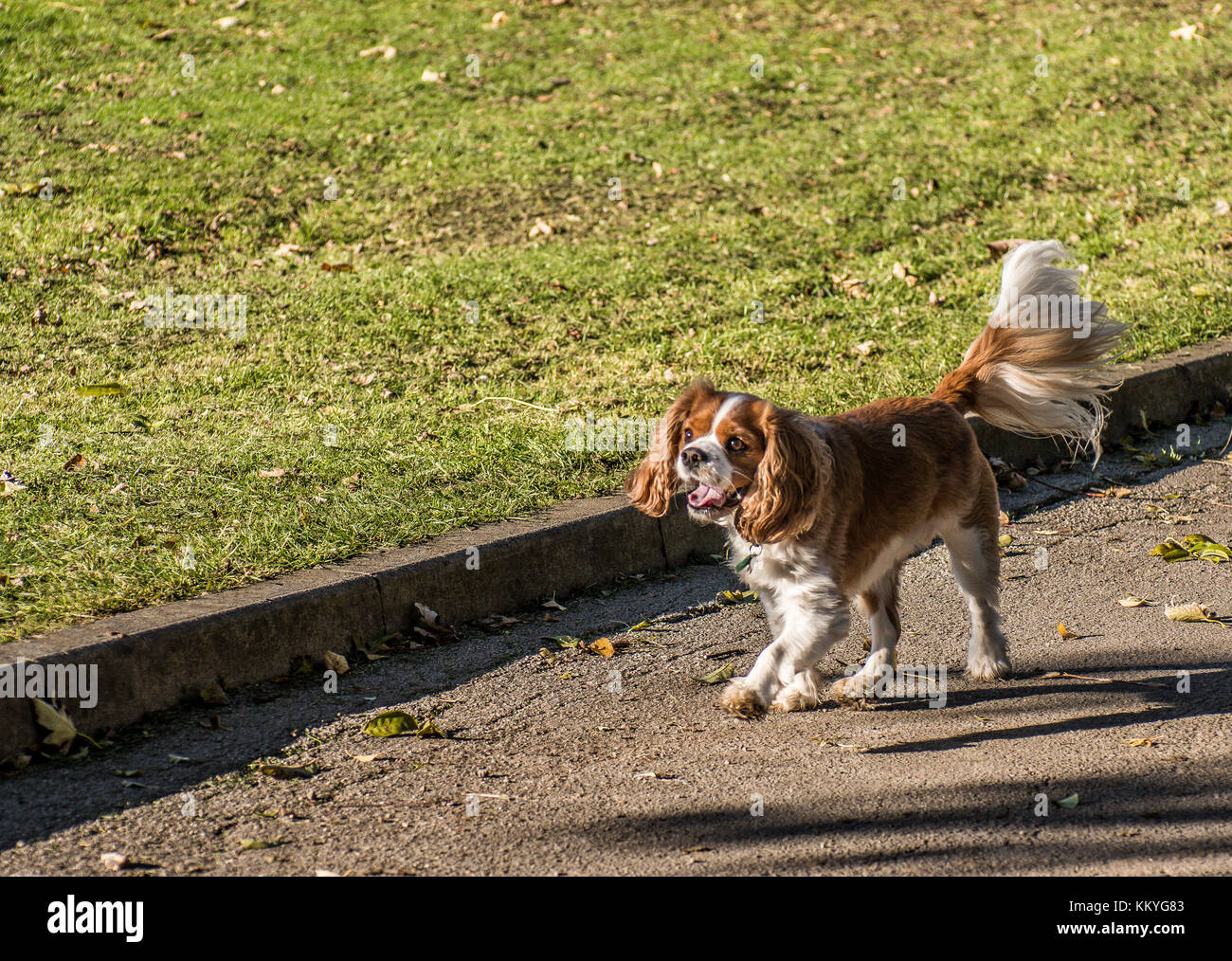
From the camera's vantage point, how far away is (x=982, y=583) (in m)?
4.92

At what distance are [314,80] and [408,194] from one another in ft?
8.33

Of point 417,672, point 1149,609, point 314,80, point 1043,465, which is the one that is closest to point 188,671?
point 417,672

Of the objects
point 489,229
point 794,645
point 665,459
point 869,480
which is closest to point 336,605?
point 665,459

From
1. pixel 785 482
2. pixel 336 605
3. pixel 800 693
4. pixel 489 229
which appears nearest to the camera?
pixel 785 482

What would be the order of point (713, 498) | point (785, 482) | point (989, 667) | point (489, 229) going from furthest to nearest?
point (489, 229) < point (989, 667) < point (713, 498) < point (785, 482)

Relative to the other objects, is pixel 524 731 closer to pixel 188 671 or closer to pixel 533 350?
pixel 188 671

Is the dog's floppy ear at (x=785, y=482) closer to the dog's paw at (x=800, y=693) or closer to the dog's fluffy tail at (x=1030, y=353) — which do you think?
the dog's paw at (x=800, y=693)

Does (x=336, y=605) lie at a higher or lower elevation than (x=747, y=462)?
lower

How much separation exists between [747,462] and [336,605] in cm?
169

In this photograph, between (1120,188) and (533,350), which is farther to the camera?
(1120,188)

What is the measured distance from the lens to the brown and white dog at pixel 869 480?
435 centimetres

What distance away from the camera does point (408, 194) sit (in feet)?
33.5

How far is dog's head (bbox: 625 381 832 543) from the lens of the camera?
4250 mm

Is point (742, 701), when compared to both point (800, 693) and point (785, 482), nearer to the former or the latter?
point (800, 693)
